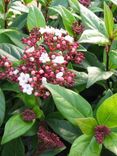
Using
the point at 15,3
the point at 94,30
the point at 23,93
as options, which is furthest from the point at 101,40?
the point at 15,3

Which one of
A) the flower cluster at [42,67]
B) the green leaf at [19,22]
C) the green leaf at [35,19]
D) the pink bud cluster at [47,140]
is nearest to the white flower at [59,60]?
the flower cluster at [42,67]

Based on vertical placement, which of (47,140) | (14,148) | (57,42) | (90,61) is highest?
(57,42)

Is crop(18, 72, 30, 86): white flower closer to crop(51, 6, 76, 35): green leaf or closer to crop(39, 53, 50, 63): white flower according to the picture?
crop(39, 53, 50, 63): white flower

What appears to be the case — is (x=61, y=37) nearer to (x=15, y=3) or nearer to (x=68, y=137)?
(x=68, y=137)

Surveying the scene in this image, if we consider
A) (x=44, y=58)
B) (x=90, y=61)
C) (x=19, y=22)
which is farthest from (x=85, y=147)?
(x=19, y=22)

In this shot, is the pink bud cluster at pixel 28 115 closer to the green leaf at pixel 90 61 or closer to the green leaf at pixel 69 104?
the green leaf at pixel 69 104

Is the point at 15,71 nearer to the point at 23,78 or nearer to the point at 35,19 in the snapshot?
the point at 23,78
